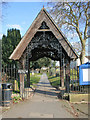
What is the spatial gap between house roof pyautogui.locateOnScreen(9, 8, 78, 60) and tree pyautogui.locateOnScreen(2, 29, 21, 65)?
7683 millimetres

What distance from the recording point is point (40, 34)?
958 cm

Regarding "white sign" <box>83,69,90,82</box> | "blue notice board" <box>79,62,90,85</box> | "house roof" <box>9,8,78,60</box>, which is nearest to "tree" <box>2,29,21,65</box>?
"house roof" <box>9,8,78,60</box>

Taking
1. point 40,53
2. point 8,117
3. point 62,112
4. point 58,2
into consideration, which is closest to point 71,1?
point 58,2

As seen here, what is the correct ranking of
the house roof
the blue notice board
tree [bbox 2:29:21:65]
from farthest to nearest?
tree [bbox 2:29:21:65], the house roof, the blue notice board

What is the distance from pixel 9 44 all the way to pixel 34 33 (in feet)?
28.1

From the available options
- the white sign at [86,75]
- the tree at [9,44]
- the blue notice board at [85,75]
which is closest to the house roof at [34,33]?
the blue notice board at [85,75]

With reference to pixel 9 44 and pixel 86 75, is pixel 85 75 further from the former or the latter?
pixel 9 44

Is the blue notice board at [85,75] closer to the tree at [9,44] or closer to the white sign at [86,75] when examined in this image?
the white sign at [86,75]

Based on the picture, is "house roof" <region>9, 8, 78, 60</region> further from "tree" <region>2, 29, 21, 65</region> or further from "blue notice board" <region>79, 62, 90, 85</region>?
"tree" <region>2, 29, 21, 65</region>

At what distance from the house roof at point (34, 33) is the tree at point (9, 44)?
768 cm

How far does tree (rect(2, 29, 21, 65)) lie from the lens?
16.0m

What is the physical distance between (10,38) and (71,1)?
893 centimetres

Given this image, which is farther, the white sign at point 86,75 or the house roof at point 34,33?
the house roof at point 34,33

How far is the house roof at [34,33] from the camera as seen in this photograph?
855cm
